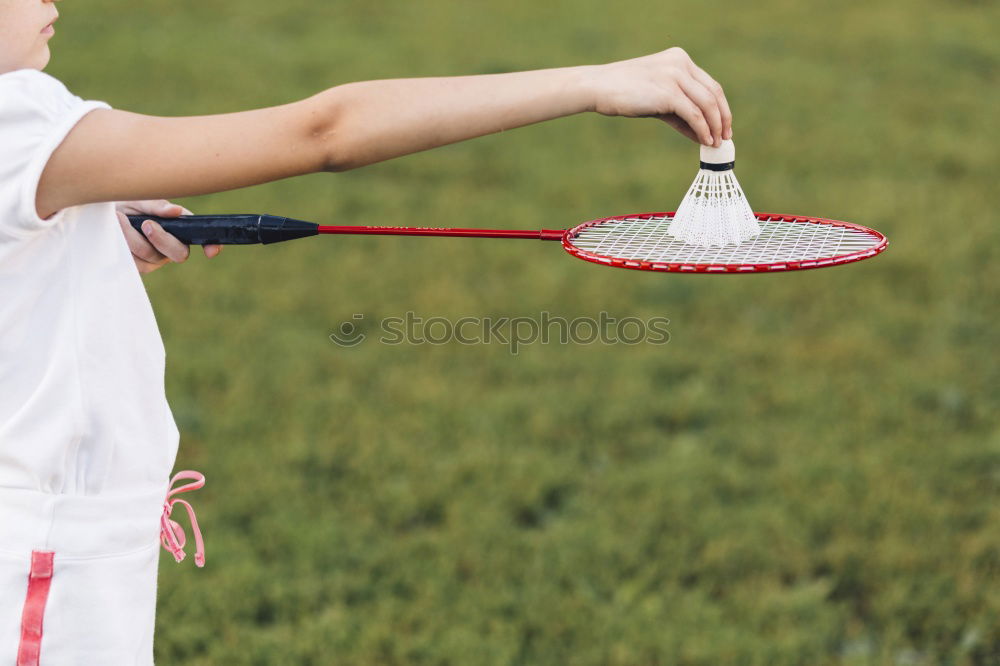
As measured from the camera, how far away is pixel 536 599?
129 inches

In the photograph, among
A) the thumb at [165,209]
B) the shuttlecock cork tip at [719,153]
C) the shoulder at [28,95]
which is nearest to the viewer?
the shoulder at [28,95]

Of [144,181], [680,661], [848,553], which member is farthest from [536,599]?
[144,181]

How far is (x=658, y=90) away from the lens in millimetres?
1638

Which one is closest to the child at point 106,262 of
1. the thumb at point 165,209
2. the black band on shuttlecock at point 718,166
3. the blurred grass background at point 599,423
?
the black band on shuttlecock at point 718,166

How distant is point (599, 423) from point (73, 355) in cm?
269

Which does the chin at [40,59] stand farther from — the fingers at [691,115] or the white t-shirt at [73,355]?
the fingers at [691,115]

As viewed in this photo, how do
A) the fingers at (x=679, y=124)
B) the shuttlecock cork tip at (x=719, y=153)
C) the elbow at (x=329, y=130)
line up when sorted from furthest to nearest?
the shuttlecock cork tip at (x=719, y=153) → the fingers at (x=679, y=124) → the elbow at (x=329, y=130)

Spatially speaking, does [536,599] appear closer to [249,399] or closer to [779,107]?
[249,399]

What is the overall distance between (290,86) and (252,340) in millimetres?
3414

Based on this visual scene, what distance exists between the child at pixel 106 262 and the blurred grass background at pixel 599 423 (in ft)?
4.75

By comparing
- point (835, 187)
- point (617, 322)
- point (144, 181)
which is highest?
point (835, 187)

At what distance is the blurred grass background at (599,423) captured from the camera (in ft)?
10.6

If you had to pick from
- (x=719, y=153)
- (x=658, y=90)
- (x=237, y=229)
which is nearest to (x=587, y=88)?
(x=658, y=90)

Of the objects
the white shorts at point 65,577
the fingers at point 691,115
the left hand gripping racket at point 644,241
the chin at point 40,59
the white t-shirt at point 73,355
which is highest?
the chin at point 40,59
